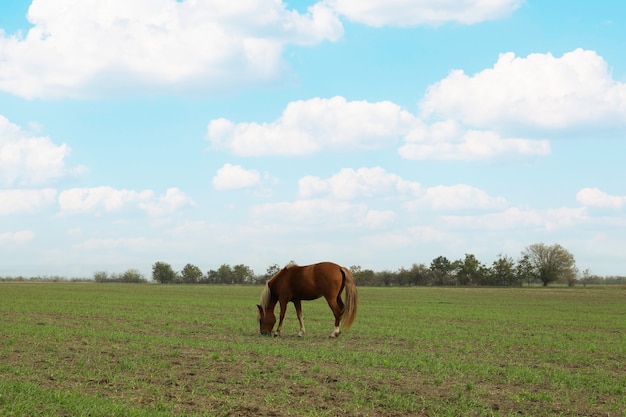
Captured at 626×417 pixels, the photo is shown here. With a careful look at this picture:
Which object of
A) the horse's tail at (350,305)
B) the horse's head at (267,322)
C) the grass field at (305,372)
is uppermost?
the horse's tail at (350,305)

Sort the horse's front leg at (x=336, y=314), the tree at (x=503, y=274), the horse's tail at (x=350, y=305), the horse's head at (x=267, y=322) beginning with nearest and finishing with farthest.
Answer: the horse's tail at (x=350, y=305) → the horse's front leg at (x=336, y=314) → the horse's head at (x=267, y=322) → the tree at (x=503, y=274)

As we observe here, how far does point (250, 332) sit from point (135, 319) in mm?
7234

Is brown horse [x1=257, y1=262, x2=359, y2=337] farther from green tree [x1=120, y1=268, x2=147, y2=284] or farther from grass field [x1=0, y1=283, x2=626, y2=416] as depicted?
green tree [x1=120, y1=268, x2=147, y2=284]

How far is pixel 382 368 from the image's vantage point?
12.9 meters

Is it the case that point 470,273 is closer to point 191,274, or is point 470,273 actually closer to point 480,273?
point 480,273

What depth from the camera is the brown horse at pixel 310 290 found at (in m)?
18.7

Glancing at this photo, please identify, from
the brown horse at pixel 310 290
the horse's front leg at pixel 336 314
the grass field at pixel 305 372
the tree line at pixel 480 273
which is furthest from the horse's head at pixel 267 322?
the tree line at pixel 480 273

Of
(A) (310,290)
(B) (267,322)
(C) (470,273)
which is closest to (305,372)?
(A) (310,290)

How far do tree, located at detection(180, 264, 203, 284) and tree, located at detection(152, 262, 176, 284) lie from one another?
5847 mm

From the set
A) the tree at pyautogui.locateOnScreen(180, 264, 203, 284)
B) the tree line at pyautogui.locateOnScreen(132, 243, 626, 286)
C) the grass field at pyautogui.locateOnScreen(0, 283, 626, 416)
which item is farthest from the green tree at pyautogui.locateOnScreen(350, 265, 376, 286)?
the grass field at pyautogui.locateOnScreen(0, 283, 626, 416)

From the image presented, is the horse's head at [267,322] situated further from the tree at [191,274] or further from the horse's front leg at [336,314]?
the tree at [191,274]

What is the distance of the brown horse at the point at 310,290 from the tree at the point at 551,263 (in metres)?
114

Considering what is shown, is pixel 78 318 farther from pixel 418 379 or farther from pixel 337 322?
pixel 418 379

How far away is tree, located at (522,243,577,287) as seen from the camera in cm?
12222
